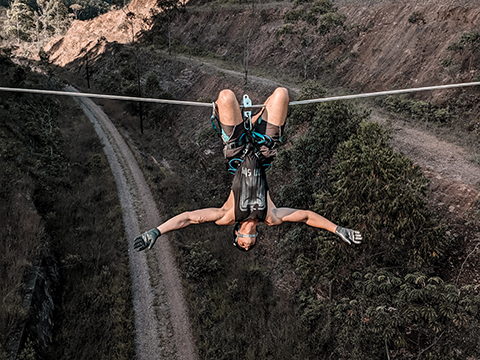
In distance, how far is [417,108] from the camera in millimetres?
22531

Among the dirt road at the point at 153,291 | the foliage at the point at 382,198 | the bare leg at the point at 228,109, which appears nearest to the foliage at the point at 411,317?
the foliage at the point at 382,198

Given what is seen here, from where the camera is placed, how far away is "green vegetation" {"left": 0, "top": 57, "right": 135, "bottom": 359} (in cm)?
1332

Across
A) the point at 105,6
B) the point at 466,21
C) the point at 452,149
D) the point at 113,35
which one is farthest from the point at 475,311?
the point at 105,6

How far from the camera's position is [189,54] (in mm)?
62531

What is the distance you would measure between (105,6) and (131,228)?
13231 centimetres

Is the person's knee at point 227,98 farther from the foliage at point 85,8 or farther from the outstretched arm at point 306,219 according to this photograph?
the foliage at point 85,8

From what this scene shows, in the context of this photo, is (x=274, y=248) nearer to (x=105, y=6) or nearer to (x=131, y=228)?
(x=131, y=228)

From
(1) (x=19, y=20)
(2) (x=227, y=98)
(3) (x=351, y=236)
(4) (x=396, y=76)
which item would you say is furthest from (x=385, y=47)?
(1) (x=19, y=20)

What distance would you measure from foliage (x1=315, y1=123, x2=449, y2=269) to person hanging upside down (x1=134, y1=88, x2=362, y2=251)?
4.78 meters

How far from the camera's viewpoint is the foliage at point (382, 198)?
1078 cm

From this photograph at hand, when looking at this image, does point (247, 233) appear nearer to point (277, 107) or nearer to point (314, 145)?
point (277, 107)

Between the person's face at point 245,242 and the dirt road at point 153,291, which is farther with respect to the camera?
the dirt road at point 153,291

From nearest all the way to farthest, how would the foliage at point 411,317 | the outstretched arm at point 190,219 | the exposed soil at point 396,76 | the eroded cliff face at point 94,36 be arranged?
the outstretched arm at point 190,219 < the foliage at point 411,317 < the exposed soil at point 396,76 < the eroded cliff face at point 94,36

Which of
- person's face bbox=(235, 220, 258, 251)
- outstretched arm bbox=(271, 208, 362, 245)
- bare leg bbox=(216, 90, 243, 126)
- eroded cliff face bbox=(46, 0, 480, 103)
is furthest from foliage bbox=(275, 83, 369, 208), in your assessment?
eroded cliff face bbox=(46, 0, 480, 103)
